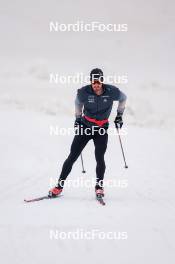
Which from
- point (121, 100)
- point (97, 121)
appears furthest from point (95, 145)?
point (121, 100)

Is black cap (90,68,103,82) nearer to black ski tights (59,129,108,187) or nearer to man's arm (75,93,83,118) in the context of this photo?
man's arm (75,93,83,118)

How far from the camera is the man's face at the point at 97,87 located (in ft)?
20.7

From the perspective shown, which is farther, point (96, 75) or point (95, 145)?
point (95, 145)

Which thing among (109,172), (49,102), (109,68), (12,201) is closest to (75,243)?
(12,201)

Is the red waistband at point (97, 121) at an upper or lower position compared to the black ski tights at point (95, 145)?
upper

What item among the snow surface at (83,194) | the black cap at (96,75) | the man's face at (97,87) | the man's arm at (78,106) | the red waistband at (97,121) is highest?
the black cap at (96,75)

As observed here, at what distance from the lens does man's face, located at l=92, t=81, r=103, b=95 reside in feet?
20.7

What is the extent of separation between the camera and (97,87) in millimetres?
6363

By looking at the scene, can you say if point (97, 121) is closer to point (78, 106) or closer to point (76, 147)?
point (78, 106)

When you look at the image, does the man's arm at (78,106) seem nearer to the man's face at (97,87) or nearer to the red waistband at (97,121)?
the red waistband at (97,121)

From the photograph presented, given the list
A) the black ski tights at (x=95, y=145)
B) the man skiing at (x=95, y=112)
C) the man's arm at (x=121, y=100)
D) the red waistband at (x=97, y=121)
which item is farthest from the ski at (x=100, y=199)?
the man's arm at (x=121, y=100)

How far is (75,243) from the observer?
5062mm

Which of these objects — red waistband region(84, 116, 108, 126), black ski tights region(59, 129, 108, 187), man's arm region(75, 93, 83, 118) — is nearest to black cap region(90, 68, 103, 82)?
man's arm region(75, 93, 83, 118)

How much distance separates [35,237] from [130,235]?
1.34 m
